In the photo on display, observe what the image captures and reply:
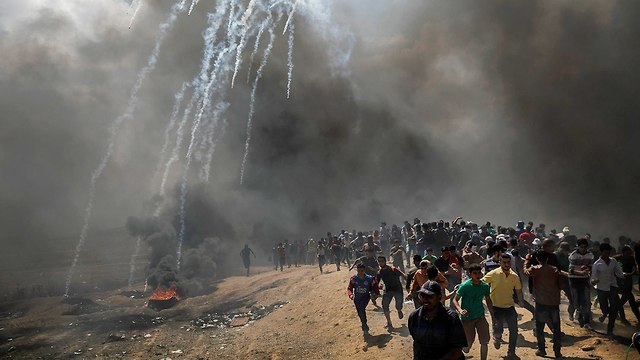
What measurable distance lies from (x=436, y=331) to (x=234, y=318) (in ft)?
44.0

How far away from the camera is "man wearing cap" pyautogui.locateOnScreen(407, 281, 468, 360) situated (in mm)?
3605

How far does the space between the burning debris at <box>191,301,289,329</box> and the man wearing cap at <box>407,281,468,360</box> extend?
1203 centimetres

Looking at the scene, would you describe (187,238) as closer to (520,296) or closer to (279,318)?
(279,318)

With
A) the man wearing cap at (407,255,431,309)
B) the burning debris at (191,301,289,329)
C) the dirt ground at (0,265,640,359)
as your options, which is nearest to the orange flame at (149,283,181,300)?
the dirt ground at (0,265,640,359)

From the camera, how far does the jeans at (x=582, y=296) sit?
8.02 m

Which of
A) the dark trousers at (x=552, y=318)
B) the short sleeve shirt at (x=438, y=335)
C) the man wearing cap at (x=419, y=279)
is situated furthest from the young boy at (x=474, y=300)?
the short sleeve shirt at (x=438, y=335)

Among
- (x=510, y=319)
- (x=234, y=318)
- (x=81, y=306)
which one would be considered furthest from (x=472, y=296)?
(x=81, y=306)

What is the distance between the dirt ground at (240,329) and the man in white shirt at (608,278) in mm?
496

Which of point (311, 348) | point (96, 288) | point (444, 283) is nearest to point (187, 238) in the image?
point (96, 288)

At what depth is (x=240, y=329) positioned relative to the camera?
13.9 m

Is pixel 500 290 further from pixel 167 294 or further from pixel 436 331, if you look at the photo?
pixel 167 294

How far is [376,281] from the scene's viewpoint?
9031mm

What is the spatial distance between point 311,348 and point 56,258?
45.7 meters

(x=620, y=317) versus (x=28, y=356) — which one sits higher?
(x=620, y=317)
